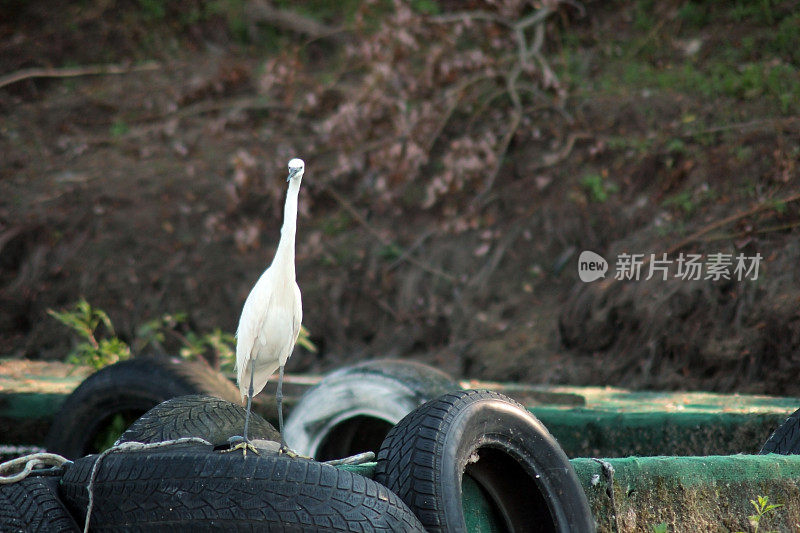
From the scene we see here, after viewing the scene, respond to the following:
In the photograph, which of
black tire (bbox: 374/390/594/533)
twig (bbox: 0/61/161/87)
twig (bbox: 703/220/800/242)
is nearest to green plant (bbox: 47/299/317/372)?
black tire (bbox: 374/390/594/533)

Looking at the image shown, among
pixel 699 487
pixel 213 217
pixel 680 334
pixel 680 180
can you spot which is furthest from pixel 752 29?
pixel 699 487

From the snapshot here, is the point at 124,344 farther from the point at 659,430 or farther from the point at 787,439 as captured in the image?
the point at 787,439

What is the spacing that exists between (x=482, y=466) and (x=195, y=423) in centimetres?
100

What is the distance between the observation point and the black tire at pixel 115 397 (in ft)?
13.4

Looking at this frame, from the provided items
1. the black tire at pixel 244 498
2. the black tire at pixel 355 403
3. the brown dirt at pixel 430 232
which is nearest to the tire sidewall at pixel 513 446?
the black tire at pixel 244 498

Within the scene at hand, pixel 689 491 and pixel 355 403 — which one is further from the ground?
pixel 689 491

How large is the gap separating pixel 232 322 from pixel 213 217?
1191 mm

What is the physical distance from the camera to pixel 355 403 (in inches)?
157

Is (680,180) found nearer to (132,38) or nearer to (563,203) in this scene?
(563,203)

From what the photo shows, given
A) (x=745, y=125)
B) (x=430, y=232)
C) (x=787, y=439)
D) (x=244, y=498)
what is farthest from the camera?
(x=430, y=232)

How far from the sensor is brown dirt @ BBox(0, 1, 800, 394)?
6.52 metres

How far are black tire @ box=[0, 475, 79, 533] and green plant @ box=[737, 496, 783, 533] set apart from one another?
6.64ft

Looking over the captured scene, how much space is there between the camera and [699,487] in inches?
112

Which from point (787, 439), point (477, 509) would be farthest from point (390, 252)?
point (477, 509)
